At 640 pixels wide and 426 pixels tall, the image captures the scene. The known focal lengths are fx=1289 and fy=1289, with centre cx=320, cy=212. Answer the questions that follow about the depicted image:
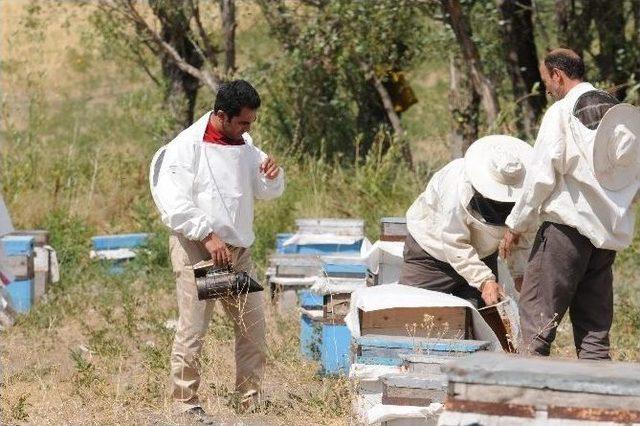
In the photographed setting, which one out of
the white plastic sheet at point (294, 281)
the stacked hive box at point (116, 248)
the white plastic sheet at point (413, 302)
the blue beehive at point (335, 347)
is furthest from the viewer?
the stacked hive box at point (116, 248)

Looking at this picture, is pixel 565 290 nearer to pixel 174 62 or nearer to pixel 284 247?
pixel 284 247

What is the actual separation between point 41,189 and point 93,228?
2.67 feet

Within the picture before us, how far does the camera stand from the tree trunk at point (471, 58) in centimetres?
1398

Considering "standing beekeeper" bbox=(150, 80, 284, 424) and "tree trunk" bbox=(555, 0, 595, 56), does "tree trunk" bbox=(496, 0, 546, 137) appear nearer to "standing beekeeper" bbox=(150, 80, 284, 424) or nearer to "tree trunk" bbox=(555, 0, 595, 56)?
"tree trunk" bbox=(555, 0, 595, 56)

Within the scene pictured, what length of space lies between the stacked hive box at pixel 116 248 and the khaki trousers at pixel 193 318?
5156mm

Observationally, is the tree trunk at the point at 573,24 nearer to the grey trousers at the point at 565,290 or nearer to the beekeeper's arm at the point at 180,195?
the grey trousers at the point at 565,290

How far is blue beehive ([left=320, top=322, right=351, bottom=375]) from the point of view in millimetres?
8070

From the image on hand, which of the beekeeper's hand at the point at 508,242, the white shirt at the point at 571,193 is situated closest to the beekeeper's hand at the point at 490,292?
the beekeeper's hand at the point at 508,242

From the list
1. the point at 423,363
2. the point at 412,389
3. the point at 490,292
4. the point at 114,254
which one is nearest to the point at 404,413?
the point at 412,389

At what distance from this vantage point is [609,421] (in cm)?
437

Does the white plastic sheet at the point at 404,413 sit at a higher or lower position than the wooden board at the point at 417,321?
lower

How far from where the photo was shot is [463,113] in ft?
48.6

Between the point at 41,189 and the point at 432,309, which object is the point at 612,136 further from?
the point at 41,189

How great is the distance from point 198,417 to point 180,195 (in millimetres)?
1239
